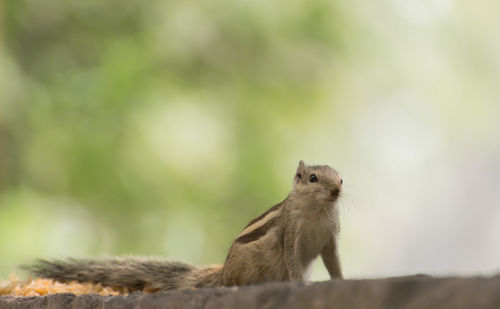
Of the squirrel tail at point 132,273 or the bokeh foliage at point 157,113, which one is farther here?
the bokeh foliage at point 157,113

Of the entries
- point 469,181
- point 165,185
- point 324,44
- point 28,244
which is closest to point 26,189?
point 28,244

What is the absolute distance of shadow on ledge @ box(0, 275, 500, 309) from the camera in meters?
1.19

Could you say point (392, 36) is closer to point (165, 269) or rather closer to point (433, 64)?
point (433, 64)

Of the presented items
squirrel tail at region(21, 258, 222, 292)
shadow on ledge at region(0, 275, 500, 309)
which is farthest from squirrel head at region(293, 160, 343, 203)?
shadow on ledge at region(0, 275, 500, 309)

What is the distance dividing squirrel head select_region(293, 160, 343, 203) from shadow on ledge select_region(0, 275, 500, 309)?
0.62 m

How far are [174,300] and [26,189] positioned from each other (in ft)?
14.6

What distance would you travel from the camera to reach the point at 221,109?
614cm

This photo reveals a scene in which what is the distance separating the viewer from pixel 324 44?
6.19 metres

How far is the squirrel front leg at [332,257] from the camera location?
2246mm

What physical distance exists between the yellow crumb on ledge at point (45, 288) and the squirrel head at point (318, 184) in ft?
2.78

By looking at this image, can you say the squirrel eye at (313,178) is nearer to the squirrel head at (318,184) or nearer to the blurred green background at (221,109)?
the squirrel head at (318,184)

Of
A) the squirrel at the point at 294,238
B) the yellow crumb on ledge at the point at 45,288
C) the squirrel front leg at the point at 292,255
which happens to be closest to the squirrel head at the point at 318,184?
the squirrel at the point at 294,238

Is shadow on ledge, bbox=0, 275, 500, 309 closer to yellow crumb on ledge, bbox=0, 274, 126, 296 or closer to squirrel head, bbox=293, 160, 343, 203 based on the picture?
squirrel head, bbox=293, 160, 343, 203

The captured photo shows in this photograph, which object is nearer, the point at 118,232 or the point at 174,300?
the point at 174,300
